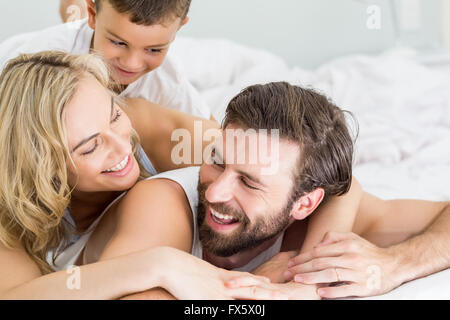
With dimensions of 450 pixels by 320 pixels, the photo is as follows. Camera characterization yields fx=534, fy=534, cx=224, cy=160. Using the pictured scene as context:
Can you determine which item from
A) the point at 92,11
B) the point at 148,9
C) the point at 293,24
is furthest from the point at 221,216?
the point at 293,24

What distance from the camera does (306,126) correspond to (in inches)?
47.6

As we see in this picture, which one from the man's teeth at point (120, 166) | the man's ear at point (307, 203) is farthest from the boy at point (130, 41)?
the man's ear at point (307, 203)

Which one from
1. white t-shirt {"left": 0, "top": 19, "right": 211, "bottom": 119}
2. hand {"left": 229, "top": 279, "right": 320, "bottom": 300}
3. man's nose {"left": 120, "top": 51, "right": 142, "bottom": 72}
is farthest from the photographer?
white t-shirt {"left": 0, "top": 19, "right": 211, "bottom": 119}

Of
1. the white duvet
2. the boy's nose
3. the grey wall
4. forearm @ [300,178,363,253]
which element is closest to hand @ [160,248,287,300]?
forearm @ [300,178,363,253]

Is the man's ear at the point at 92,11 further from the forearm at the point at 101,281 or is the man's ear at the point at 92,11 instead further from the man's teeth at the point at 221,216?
the forearm at the point at 101,281

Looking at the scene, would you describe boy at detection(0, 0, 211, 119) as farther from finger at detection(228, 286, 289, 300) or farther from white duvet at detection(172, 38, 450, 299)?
finger at detection(228, 286, 289, 300)

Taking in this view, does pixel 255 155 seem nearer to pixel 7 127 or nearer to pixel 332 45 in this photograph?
pixel 7 127

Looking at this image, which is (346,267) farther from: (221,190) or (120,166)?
(120,166)

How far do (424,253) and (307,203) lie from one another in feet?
0.90

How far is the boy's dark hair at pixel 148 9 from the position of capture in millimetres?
1253

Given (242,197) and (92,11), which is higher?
(92,11)

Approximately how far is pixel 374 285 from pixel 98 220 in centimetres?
70

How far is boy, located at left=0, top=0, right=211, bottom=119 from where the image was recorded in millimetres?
1277
